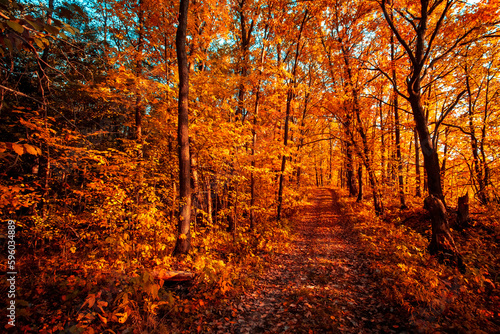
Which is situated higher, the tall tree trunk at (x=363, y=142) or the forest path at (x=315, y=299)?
the tall tree trunk at (x=363, y=142)

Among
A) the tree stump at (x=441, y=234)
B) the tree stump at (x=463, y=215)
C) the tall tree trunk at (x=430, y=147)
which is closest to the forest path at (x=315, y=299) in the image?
the tree stump at (x=441, y=234)

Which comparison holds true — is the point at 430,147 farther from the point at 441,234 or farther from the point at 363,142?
the point at 363,142

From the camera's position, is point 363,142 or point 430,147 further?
point 363,142

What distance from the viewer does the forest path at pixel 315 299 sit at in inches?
154

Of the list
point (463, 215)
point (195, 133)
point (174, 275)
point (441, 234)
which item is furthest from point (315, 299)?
point (463, 215)

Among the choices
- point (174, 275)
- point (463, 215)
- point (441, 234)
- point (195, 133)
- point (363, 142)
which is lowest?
point (174, 275)

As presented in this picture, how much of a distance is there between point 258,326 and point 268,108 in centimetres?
988

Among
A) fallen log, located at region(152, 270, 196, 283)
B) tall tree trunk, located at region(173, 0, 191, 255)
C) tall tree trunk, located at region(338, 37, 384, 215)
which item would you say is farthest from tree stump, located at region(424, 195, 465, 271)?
tall tree trunk, located at region(173, 0, 191, 255)

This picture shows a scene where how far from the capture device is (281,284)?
5.62 meters

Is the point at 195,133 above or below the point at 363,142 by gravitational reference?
below

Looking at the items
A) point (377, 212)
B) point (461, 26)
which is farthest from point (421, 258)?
point (461, 26)

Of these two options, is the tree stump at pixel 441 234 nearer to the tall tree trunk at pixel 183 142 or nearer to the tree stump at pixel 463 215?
the tree stump at pixel 463 215

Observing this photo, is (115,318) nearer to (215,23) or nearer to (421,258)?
(421,258)

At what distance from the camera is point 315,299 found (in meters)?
4.69
